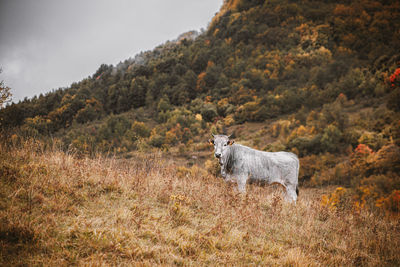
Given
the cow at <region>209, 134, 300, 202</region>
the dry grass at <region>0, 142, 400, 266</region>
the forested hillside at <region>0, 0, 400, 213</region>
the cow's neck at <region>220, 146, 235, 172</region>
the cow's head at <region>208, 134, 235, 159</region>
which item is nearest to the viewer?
the dry grass at <region>0, 142, 400, 266</region>

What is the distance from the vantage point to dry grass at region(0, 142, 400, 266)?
3.09 metres

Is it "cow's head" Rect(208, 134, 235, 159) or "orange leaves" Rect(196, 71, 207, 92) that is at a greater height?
"orange leaves" Rect(196, 71, 207, 92)

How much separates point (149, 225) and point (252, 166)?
194 inches

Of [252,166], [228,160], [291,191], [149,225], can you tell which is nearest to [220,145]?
[228,160]

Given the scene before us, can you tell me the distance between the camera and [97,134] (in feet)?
151

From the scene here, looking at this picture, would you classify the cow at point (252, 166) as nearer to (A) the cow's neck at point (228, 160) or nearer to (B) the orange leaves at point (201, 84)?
(A) the cow's neck at point (228, 160)

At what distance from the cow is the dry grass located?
4.12 ft

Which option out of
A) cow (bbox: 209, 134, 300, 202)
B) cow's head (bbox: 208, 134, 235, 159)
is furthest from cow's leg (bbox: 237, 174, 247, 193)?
cow's head (bbox: 208, 134, 235, 159)

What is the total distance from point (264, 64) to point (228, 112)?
25606 millimetres

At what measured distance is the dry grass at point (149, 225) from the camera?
3.09m

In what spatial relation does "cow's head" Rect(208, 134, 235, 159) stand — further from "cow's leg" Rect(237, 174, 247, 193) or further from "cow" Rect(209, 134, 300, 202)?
"cow's leg" Rect(237, 174, 247, 193)

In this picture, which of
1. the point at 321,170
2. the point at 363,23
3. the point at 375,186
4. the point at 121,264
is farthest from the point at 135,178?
the point at 363,23

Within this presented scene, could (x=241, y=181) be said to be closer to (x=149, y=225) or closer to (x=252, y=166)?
(x=252, y=166)

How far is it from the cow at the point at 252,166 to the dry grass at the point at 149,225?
126cm
